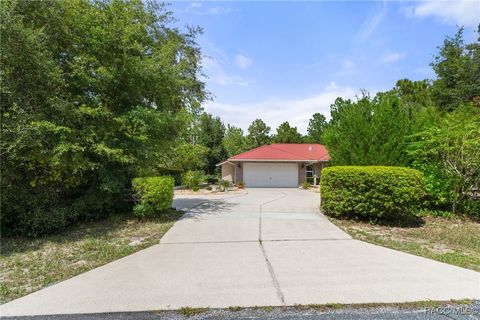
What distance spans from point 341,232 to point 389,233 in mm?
1230

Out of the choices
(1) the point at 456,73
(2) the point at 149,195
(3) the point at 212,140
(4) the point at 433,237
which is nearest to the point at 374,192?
(4) the point at 433,237

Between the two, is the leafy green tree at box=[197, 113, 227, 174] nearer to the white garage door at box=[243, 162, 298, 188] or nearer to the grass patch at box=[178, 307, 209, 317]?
the white garage door at box=[243, 162, 298, 188]

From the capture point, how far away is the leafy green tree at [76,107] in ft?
21.2

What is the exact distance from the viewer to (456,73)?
20.9 meters

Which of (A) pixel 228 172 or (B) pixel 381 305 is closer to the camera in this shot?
(B) pixel 381 305

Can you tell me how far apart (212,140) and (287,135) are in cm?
1224

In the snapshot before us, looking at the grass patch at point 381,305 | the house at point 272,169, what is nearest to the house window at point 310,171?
the house at point 272,169

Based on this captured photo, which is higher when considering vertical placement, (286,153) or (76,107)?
(76,107)

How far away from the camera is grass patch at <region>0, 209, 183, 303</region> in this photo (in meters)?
4.28

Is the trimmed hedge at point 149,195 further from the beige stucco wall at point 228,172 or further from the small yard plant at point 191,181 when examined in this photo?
the beige stucco wall at point 228,172

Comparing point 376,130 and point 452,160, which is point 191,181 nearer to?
point 376,130

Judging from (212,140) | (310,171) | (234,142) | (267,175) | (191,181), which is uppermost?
(234,142)

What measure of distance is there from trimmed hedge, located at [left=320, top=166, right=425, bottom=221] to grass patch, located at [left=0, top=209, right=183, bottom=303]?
491 cm

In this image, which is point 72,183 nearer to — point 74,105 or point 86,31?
point 74,105
